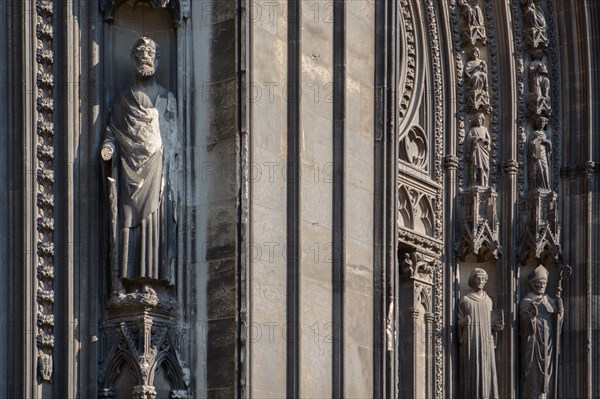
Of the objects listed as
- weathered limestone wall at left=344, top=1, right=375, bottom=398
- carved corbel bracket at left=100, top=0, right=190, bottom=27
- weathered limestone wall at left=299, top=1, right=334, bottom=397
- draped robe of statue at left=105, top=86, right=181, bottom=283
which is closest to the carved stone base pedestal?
draped robe of statue at left=105, top=86, right=181, bottom=283

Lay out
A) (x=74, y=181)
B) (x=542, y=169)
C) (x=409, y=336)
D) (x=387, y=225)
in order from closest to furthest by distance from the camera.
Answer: (x=74, y=181), (x=387, y=225), (x=409, y=336), (x=542, y=169)

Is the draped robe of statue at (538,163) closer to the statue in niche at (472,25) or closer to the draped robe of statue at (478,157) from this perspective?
the draped robe of statue at (478,157)

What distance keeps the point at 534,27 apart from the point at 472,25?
104cm

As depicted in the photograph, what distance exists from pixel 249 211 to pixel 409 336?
5.35 metres

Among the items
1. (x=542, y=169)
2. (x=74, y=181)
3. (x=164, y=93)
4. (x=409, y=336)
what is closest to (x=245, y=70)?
(x=164, y=93)

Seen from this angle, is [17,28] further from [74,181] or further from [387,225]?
[387,225]

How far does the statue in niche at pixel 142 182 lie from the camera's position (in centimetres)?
1888

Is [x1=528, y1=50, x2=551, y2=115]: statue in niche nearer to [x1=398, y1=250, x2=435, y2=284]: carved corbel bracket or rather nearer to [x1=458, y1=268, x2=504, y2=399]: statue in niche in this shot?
[x1=458, y1=268, x2=504, y2=399]: statue in niche

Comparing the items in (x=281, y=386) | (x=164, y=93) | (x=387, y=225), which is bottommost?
(x=281, y=386)

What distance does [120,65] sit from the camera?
19.6 meters

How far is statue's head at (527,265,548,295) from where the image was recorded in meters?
25.2

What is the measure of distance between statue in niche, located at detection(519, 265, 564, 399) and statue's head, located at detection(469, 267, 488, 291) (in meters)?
0.70

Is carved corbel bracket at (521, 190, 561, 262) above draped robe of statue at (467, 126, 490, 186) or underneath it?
underneath

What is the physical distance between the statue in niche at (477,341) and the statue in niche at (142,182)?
6.41 m
